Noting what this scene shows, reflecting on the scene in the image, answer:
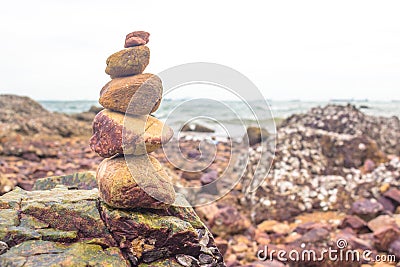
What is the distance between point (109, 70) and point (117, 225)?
223cm

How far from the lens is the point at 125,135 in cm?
500

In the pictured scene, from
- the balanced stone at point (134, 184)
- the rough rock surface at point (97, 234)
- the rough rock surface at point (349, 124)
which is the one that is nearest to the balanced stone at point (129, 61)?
the balanced stone at point (134, 184)

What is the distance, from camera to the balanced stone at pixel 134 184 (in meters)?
4.88

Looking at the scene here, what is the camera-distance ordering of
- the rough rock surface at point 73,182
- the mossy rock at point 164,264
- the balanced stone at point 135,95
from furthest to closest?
the rough rock surface at point 73,182 → the balanced stone at point 135,95 → the mossy rock at point 164,264

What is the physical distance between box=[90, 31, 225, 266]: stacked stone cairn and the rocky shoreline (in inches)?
34.9

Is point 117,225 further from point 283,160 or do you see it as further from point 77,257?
point 283,160

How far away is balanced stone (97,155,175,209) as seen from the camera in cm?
488

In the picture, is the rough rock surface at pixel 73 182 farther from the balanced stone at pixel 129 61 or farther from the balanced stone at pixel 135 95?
the balanced stone at pixel 129 61

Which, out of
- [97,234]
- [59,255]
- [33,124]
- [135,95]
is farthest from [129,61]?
[33,124]

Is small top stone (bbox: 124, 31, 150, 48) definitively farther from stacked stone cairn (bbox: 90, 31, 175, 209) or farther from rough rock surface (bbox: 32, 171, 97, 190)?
rough rock surface (bbox: 32, 171, 97, 190)

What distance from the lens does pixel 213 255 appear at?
5203 mm

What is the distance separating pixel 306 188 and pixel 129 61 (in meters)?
9.31

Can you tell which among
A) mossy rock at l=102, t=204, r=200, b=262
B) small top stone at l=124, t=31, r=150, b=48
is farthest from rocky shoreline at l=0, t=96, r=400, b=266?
small top stone at l=124, t=31, r=150, b=48

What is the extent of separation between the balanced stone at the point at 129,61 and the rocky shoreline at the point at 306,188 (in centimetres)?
199
